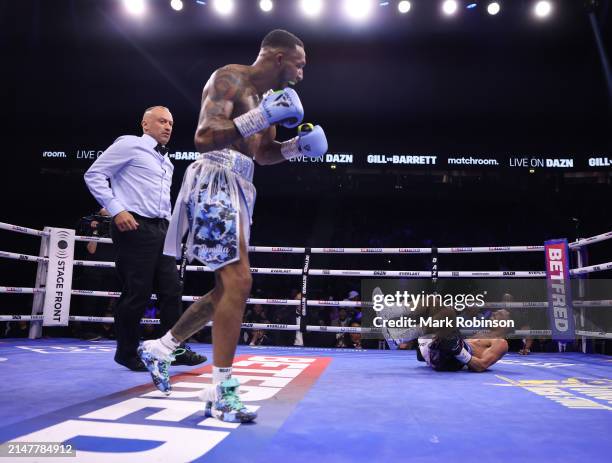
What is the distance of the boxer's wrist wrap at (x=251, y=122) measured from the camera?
155 centimetres

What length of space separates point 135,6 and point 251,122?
6.50 metres

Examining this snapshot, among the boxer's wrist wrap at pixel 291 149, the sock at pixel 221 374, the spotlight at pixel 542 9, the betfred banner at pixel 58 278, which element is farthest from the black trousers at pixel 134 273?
the spotlight at pixel 542 9

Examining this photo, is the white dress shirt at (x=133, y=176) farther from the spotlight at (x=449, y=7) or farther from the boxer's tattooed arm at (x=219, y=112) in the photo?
the spotlight at (x=449, y=7)

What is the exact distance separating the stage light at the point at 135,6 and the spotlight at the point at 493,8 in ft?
16.1

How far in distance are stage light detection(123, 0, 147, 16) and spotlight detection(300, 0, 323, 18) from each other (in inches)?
91.2

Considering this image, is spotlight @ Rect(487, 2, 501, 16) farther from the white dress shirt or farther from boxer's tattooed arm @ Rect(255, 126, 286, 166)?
boxer's tattooed arm @ Rect(255, 126, 286, 166)

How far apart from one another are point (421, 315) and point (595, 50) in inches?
232

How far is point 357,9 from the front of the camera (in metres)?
6.88

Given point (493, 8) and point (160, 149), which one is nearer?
point (160, 149)

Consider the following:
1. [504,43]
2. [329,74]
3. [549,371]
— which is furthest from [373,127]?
[549,371]

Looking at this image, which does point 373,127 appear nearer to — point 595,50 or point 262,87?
point 595,50

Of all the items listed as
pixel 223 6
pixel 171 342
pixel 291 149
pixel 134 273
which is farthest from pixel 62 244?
pixel 223 6

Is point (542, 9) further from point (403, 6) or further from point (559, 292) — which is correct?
point (559, 292)

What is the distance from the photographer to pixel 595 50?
796 cm
